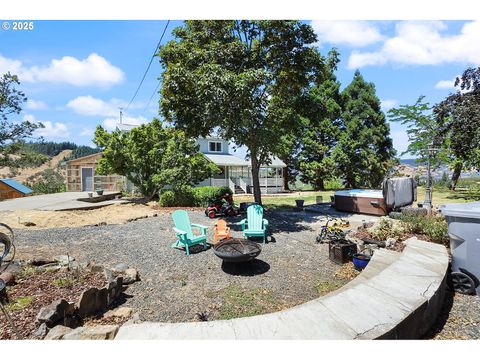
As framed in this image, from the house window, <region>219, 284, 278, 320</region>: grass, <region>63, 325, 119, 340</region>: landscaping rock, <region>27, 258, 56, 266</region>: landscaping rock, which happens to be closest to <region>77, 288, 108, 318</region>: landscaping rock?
<region>63, 325, 119, 340</region>: landscaping rock

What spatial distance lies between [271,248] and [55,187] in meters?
22.3

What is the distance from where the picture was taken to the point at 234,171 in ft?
73.6

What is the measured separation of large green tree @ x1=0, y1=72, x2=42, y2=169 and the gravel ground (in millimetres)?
6548

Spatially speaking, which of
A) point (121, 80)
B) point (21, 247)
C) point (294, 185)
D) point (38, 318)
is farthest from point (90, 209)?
point (294, 185)

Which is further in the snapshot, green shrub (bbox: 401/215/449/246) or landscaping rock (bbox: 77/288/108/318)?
green shrub (bbox: 401/215/449/246)

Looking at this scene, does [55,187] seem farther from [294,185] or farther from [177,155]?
[294,185]

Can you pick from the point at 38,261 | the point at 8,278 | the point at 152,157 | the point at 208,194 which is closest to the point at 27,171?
the point at 152,157

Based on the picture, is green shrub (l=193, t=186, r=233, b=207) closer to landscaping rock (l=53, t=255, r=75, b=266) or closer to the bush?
the bush

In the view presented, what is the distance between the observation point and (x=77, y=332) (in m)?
2.55

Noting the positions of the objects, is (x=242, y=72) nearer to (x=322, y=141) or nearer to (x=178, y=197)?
(x=178, y=197)

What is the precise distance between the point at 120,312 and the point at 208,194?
9.23m

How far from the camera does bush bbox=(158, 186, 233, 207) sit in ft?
41.2

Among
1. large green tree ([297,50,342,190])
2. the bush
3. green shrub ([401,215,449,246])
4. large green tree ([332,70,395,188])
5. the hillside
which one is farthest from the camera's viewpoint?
large green tree ([297,50,342,190])

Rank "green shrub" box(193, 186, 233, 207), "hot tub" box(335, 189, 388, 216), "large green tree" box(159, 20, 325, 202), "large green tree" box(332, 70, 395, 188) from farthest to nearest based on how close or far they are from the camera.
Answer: "large green tree" box(332, 70, 395, 188), "green shrub" box(193, 186, 233, 207), "hot tub" box(335, 189, 388, 216), "large green tree" box(159, 20, 325, 202)
